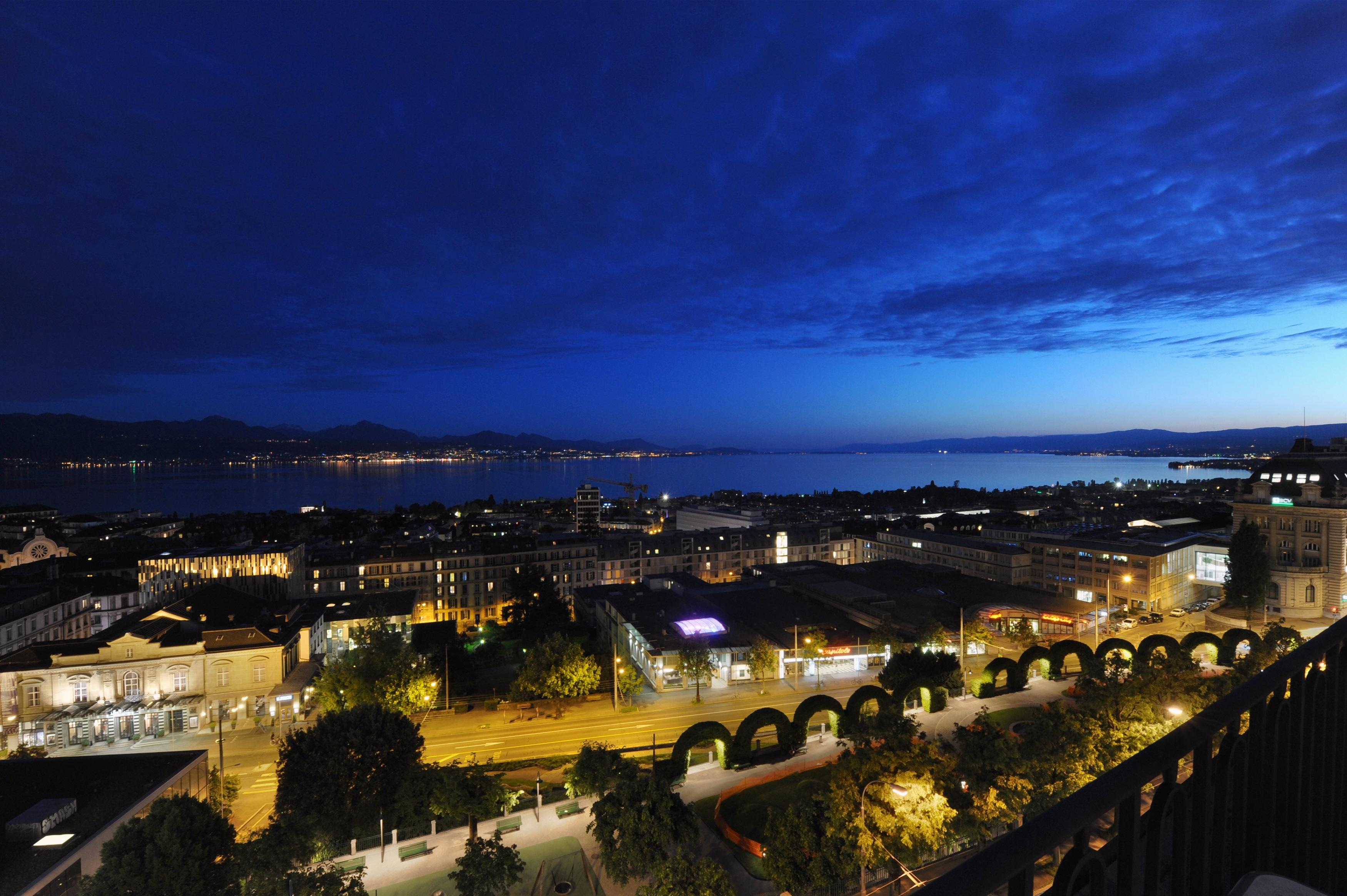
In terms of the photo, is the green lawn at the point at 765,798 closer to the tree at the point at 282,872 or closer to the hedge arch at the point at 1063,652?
the tree at the point at 282,872

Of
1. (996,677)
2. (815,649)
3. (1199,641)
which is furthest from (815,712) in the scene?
(1199,641)

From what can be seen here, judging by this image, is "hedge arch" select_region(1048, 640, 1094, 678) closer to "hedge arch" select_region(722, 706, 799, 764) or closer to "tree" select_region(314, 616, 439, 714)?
"hedge arch" select_region(722, 706, 799, 764)

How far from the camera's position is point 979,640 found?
23266mm

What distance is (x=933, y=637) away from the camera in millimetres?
21625

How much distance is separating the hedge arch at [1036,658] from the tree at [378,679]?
57.4 ft

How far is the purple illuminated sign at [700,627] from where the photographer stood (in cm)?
2250

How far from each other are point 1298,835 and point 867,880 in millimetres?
9992

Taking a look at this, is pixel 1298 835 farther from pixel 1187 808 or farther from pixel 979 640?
pixel 979 640

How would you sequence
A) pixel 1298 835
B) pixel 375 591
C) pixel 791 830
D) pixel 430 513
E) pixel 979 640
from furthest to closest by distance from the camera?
pixel 430 513, pixel 375 591, pixel 979 640, pixel 791 830, pixel 1298 835

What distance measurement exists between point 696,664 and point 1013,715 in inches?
345

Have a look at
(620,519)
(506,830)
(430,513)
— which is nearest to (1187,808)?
(506,830)

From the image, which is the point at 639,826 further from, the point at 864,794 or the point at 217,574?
the point at 217,574

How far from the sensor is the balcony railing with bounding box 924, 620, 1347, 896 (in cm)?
104

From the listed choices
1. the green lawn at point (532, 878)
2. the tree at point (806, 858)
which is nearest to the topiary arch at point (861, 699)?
the tree at point (806, 858)
